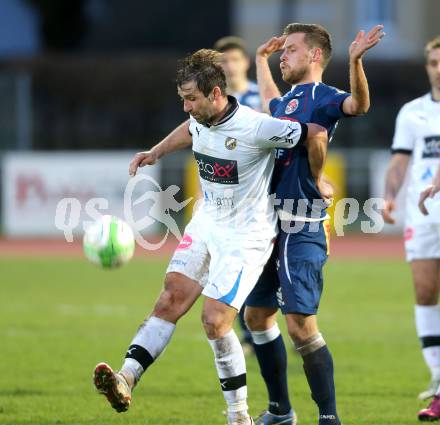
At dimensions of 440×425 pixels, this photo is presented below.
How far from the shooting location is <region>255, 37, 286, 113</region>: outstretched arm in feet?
23.5

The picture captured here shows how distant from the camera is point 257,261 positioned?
6.38 m

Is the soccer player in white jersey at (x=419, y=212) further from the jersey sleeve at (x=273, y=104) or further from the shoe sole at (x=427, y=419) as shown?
the jersey sleeve at (x=273, y=104)

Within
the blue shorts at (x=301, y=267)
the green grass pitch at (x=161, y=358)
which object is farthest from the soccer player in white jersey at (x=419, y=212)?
the blue shorts at (x=301, y=267)

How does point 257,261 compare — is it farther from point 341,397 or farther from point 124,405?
point 341,397

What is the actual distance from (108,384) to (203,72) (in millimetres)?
1821

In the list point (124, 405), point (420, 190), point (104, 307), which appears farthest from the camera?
point (104, 307)

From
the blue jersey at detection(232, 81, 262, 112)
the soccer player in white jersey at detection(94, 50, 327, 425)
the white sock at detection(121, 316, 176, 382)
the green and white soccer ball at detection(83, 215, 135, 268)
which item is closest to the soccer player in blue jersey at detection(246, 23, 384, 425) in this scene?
the soccer player in white jersey at detection(94, 50, 327, 425)

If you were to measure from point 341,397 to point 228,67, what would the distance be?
127 inches

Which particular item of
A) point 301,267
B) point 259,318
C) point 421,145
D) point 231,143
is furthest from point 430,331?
point 231,143

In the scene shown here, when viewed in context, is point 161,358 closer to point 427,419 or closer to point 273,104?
point 427,419

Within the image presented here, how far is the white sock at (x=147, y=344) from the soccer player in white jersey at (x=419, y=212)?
217 cm

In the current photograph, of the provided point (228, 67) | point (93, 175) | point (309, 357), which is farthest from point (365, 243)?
point (309, 357)

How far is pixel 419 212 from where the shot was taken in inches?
310

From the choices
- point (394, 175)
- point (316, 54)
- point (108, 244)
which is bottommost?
point (108, 244)
